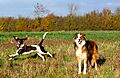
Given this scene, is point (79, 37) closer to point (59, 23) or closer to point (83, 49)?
point (83, 49)

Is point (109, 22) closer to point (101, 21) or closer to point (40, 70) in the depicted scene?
point (101, 21)

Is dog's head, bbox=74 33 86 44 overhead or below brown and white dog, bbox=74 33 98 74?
overhead

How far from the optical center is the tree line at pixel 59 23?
7394 centimetres

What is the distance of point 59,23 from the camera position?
75688 mm

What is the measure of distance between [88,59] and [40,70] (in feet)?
6.32

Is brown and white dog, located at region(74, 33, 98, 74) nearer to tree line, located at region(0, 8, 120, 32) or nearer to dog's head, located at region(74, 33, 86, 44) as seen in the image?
dog's head, located at region(74, 33, 86, 44)

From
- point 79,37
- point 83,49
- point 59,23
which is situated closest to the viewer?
point 79,37

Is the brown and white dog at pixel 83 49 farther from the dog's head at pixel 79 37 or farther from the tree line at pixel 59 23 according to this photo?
the tree line at pixel 59 23

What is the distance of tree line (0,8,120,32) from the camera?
7394 cm

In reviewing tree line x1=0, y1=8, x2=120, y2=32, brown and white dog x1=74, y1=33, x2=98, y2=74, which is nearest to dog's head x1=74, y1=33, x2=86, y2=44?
brown and white dog x1=74, y1=33, x2=98, y2=74

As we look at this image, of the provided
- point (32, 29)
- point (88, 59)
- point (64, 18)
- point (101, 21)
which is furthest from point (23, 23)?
point (88, 59)

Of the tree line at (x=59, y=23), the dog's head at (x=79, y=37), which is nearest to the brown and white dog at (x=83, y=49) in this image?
the dog's head at (x=79, y=37)

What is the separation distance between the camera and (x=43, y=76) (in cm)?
929

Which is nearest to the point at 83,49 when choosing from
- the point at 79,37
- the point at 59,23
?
the point at 79,37
